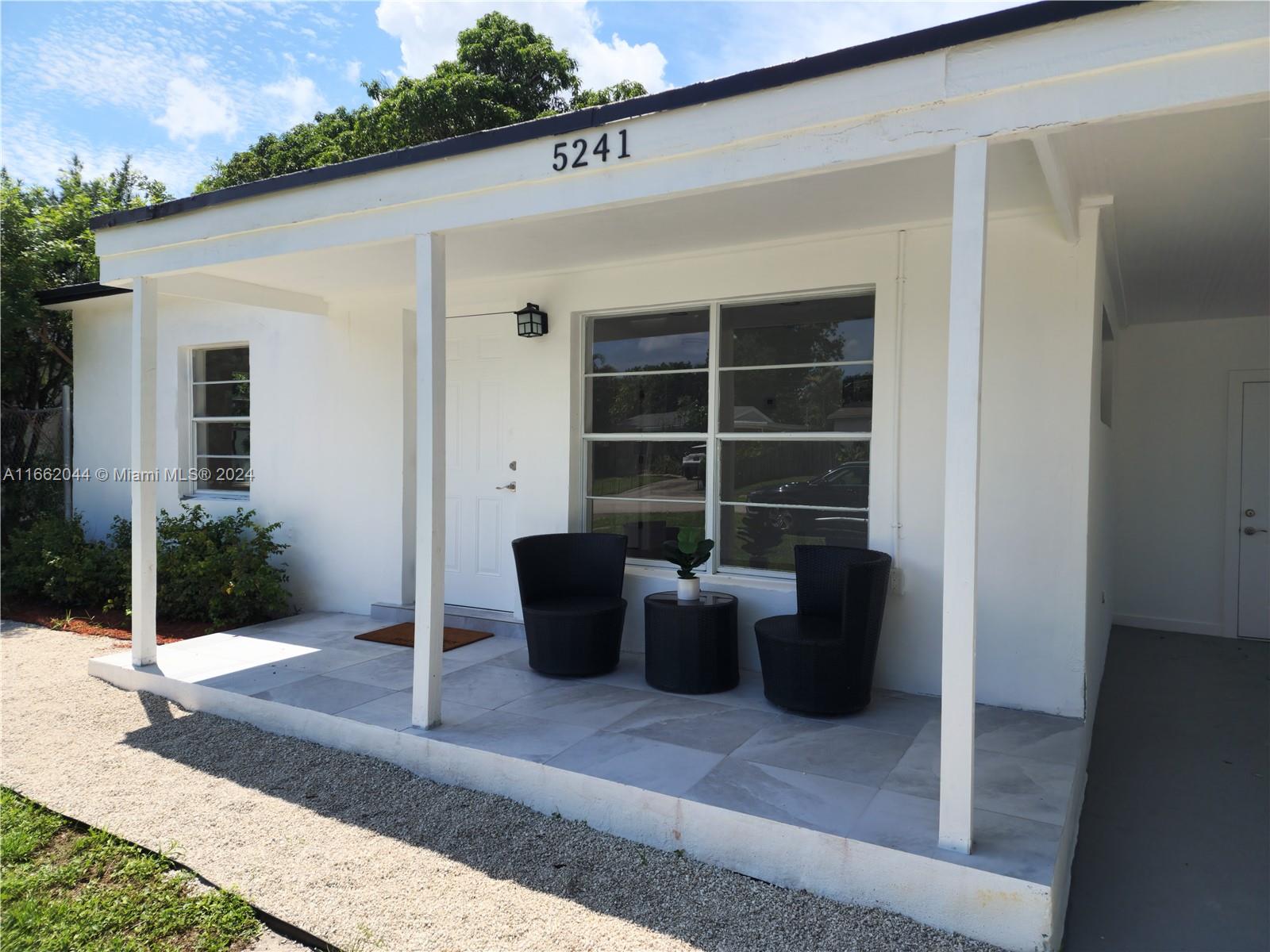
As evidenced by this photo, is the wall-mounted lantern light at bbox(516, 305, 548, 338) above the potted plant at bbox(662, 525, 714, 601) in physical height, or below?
above

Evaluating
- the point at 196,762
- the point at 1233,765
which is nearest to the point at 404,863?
the point at 196,762

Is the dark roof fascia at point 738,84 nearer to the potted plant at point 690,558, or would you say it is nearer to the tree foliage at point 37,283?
the potted plant at point 690,558

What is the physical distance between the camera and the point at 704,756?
3227 mm

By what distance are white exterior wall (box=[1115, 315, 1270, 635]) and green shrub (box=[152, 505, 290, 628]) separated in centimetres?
672

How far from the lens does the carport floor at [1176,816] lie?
247cm

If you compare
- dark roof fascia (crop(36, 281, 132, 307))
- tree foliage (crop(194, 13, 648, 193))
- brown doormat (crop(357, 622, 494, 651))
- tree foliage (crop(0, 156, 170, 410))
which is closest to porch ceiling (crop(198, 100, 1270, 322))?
brown doormat (crop(357, 622, 494, 651))

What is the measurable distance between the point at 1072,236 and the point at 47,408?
9230 millimetres

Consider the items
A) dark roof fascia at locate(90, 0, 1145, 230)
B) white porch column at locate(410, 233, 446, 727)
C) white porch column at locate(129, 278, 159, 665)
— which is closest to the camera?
dark roof fascia at locate(90, 0, 1145, 230)

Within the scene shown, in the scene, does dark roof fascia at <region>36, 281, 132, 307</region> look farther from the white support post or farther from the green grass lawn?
the green grass lawn

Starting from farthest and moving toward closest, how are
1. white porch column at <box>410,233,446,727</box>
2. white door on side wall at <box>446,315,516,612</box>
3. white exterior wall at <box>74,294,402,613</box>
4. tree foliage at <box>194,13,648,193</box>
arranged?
tree foliage at <box>194,13,648,193</box>
white exterior wall at <box>74,294,402,613</box>
white door on side wall at <box>446,315,516,612</box>
white porch column at <box>410,233,446,727</box>

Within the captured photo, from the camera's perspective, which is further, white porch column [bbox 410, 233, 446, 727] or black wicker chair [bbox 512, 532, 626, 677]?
black wicker chair [bbox 512, 532, 626, 677]

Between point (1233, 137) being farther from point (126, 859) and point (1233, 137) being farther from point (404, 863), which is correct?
point (126, 859)

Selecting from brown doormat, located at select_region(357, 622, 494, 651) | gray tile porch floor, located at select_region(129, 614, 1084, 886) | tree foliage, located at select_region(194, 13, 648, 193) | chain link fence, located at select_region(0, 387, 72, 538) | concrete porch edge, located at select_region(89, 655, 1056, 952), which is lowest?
concrete porch edge, located at select_region(89, 655, 1056, 952)

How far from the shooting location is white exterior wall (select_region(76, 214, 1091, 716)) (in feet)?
12.3
